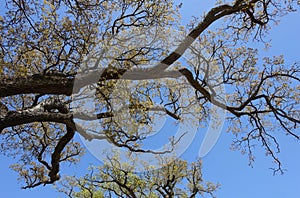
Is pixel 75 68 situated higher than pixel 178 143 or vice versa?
pixel 75 68

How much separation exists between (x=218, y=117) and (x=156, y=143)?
6.30 ft

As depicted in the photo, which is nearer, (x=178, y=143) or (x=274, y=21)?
(x=274, y=21)

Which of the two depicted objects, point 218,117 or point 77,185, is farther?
point 77,185

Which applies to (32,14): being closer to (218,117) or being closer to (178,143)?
(178,143)

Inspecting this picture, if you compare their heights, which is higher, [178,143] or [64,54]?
[64,54]

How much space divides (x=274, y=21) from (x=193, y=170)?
25.3 ft

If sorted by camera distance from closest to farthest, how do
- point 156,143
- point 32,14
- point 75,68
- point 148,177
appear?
point 32,14 < point 75,68 < point 156,143 < point 148,177

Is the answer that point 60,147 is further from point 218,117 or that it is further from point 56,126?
point 218,117

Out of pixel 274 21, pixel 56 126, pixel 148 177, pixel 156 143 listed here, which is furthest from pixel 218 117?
pixel 148 177

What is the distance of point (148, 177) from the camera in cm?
1282

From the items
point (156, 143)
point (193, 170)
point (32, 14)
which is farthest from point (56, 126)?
point (193, 170)

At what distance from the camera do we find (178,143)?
8023 millimetres

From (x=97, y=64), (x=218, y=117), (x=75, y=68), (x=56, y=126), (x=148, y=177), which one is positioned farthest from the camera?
(x=148, y=177)

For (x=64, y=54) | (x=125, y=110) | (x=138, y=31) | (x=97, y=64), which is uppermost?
(x=138, y=31)
